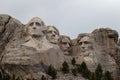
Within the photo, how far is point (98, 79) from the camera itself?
38688mm

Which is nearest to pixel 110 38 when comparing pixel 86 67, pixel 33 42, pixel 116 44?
pixel 116 44

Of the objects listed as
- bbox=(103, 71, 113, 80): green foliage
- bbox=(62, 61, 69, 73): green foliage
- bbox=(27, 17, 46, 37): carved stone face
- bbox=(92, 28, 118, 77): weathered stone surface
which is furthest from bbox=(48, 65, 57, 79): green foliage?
bbox=(92, 28, 118, 77): weathered stone surface

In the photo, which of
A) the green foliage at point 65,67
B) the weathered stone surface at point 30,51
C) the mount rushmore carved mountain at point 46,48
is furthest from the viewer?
the green foliage at point 65,67

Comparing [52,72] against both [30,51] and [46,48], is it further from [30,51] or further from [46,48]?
[30,51]

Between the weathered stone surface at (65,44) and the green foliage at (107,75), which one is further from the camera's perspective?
the weathered stone surface at (65,44)

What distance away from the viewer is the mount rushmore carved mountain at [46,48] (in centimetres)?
3790

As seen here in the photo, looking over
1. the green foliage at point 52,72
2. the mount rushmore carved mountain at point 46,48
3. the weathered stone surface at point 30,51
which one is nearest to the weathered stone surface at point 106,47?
the mount rushmore carved mountain at point 46,48

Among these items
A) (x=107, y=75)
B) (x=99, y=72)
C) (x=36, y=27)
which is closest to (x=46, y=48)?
(x=36, y=27)

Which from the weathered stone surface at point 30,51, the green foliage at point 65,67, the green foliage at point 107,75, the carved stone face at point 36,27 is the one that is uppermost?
the carved stone face at point 36,27

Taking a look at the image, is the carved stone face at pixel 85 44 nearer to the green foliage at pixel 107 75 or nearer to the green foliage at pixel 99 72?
the green foliage at pixel 99 72

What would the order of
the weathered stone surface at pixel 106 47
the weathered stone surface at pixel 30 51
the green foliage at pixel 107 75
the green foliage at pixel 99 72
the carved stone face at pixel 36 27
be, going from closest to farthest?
1. the weathered stone surface at pixel 30 51
2. the carved stone face at pixel 36 27
3. the green foliage at pixel 99 72
4. the green foliage at pixel 107 75
5. the weathered stone surface at pixel 106 47

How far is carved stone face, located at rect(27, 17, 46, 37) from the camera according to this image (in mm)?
39031

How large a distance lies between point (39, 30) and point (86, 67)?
3.87 metres

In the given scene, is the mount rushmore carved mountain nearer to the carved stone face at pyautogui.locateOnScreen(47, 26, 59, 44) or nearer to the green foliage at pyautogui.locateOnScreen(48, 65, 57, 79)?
the carved stone face at pyautogui.locateOnScreen(47, 26, 59, 44)
